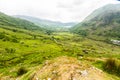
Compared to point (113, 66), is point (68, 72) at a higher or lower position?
higher

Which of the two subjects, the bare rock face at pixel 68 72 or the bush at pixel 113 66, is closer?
the bare rock face at pixel 68 72

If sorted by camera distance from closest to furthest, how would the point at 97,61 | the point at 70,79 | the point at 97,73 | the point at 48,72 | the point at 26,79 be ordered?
the point at 70,79
the point at 97,73
the point at 48,72
the point at 26,79
the point at 97,61

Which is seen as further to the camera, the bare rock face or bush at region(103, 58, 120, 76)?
bush at region(103, 58, 120, 76)

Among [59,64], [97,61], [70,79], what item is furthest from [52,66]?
[97,61]

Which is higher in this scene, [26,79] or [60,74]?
[60,74]

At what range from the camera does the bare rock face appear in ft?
67.5

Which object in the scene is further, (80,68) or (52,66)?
(52,66)

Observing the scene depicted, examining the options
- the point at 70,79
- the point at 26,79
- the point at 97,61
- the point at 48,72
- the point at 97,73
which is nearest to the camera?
the point at 70,79

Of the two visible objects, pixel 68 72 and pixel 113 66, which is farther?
pixel 113 66

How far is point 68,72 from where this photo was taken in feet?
69.6

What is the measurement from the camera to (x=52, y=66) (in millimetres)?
23781

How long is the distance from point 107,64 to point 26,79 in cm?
991

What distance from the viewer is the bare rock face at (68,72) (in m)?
20.6

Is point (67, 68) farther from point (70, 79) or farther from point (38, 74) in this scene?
point (38, 74)
